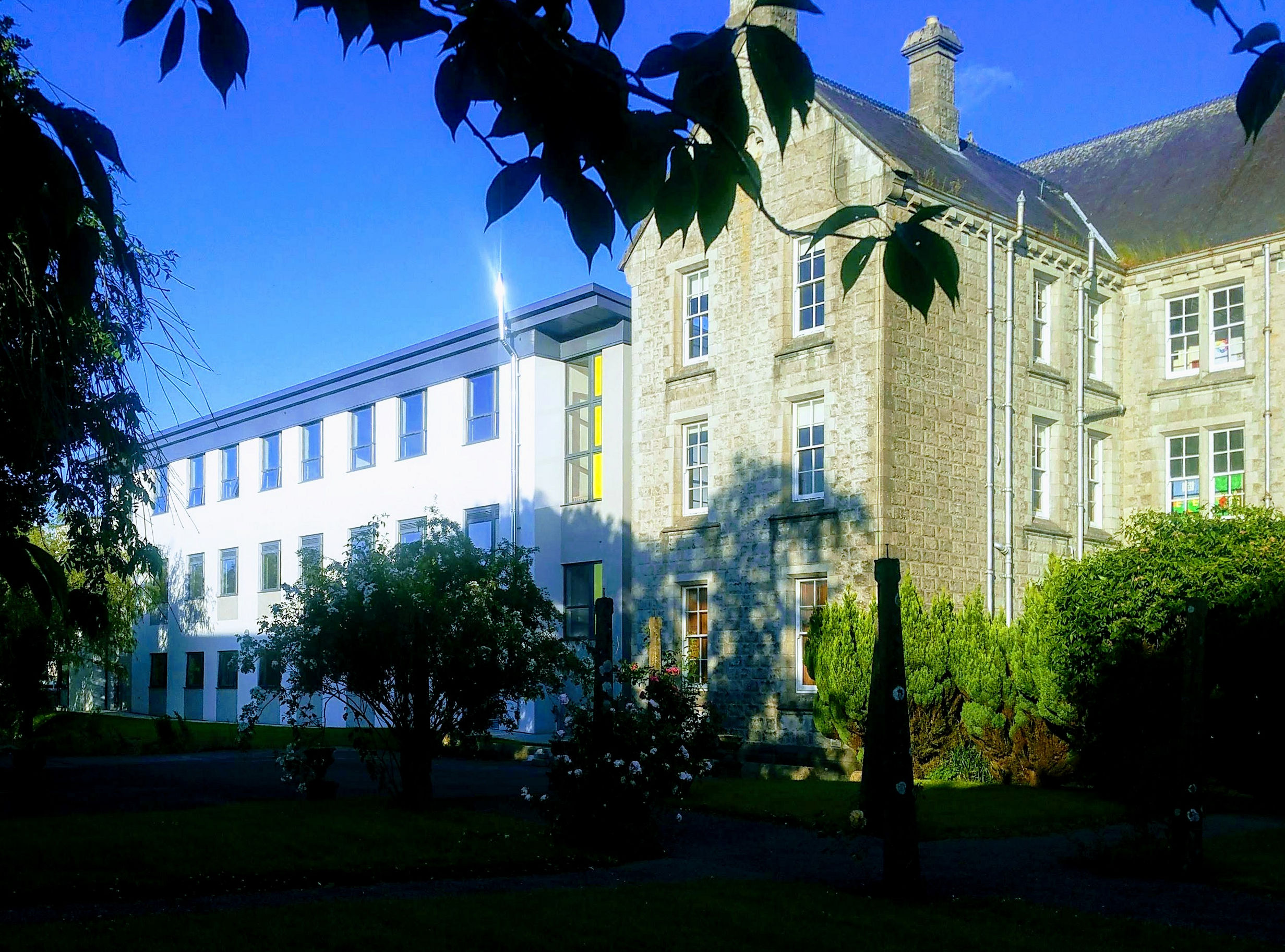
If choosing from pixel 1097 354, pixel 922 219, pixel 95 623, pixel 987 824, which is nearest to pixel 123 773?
pixel 987 824

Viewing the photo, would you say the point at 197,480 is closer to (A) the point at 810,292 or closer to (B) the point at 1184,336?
(A) the point at 810,292

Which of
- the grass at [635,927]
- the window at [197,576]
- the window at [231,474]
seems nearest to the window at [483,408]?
the window at [231,474]

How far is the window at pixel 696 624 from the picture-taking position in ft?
84.7

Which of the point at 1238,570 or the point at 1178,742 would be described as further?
the point at 1238,570

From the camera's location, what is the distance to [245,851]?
1184 centimetres

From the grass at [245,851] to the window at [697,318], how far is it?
13611 millimetres

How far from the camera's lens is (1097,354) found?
26.8 m

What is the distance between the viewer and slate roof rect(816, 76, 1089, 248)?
24.1 meters

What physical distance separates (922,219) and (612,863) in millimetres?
10641

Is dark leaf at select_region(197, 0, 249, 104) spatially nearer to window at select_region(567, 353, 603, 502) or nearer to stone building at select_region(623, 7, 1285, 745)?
stone building at select_region(623, 7, 1285, 745)

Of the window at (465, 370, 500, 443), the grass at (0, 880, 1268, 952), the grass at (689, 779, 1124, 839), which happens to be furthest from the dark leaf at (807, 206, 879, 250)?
the window at (465, 370, 500, 443)

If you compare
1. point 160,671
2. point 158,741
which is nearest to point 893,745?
point 158,741

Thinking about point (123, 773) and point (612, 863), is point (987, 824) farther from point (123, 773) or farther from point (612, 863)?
point (123, 773)

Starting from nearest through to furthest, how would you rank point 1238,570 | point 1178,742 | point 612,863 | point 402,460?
point 1178,742 < point 612,863 < point 1238,570 < point 402,460
